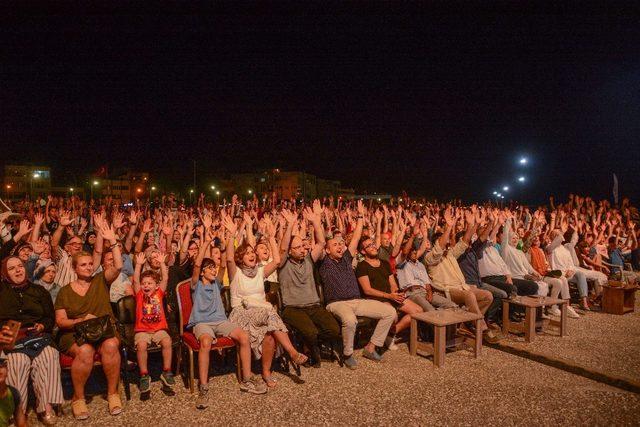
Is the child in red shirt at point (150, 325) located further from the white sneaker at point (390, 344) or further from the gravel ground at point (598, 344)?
the gravel ground at point (598, 344)

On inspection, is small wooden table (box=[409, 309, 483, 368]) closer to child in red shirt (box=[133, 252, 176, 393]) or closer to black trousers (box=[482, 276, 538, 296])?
black trousers (box=[482, 276, 538, 296])

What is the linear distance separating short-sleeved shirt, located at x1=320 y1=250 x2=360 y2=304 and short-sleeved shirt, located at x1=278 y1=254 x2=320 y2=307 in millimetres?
224

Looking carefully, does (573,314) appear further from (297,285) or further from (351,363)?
(297,285)

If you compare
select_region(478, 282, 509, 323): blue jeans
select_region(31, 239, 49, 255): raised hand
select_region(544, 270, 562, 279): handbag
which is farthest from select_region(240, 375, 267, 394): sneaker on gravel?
select_region(544, 270, 562, 279): handbag

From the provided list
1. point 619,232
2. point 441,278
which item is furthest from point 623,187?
point 441,278

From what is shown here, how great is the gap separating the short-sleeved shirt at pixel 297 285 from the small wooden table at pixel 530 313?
314 centimetres

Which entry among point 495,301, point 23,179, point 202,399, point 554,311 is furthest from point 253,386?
point 23,179

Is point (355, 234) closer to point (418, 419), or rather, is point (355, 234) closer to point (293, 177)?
point (418, 419)

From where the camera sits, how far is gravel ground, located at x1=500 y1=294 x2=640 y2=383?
17.1 ft

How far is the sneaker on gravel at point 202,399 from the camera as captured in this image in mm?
4250

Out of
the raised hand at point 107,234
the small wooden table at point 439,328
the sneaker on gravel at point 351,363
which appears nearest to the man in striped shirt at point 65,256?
the raised hand at point 107,234

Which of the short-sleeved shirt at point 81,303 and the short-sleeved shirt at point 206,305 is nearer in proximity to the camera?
the short-sleeved shirt at point 81,303

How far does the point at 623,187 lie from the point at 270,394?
113 feet

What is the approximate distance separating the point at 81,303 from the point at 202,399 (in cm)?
176
